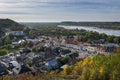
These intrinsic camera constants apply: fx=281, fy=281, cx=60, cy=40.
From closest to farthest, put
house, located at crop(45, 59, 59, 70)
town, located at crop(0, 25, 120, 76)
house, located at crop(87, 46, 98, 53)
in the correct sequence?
1. town, located at crop(0, 25, 120, 76)
2. house, located at crop(45, 59, 59, 70)
3. house, located at crop(87, 46, 98, 53)

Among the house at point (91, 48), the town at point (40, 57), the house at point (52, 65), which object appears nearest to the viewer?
the town at point (40, 57)

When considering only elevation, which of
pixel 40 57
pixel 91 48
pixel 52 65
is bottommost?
pixel 91 48

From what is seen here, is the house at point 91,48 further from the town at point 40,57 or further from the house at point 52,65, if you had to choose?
the house at point 52,65

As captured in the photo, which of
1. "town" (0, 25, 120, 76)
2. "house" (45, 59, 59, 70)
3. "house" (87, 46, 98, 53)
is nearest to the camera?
"town" (0, 25, 120, 76)

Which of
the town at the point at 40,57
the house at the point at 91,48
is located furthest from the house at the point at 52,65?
the house at the point at 91,48

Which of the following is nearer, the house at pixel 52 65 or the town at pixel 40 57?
the town at pixel 40 57

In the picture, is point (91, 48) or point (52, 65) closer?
point (52, 65)

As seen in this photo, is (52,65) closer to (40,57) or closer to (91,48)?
(40,57)

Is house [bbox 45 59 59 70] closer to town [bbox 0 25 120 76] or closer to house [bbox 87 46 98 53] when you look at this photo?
town [bbox 0 25 120 76]

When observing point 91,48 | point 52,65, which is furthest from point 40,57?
point 91,48

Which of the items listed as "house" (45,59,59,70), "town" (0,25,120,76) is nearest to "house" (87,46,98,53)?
"town" (0,25,120,76)

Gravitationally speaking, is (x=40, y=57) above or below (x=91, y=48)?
above

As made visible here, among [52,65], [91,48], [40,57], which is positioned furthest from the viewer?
[91,48]
